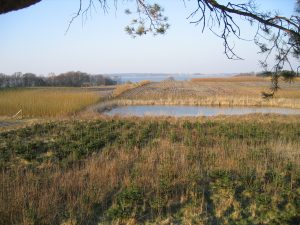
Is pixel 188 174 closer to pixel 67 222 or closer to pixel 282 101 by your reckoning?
pixel 67 222

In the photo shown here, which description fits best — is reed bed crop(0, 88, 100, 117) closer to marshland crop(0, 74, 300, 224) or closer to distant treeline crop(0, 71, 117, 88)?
marshland crop(0, 74, 300, 224)

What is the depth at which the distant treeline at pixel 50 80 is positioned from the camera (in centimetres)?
5994

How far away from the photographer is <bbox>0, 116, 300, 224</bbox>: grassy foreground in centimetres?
518

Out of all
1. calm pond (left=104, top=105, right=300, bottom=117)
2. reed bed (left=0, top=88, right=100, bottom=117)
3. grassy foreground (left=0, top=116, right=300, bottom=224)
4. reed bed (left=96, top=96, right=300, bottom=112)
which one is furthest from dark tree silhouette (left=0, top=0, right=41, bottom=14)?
reed bed (left=96, top=96, right=300, bottom=112)

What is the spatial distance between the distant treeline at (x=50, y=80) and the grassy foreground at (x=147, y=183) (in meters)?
46.4

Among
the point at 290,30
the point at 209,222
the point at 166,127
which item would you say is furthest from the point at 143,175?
the point at 166,127

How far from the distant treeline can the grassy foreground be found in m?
46.4

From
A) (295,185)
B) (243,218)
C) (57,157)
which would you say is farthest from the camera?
(57,157)

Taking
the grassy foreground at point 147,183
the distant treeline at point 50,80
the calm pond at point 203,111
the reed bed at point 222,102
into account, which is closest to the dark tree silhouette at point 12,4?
the grassy foreground at point 147,183

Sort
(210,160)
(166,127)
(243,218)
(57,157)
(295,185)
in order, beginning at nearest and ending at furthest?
(243,218) → (295,185) → (210,160) → (57,157) → (166,127)

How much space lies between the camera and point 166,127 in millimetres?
14281

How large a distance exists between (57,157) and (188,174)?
365 cm

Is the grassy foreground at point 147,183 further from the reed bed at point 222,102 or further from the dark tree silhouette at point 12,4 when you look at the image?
the reed bed at point 222,102

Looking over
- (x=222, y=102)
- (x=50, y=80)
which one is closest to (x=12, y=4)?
(x=222, y=102)
